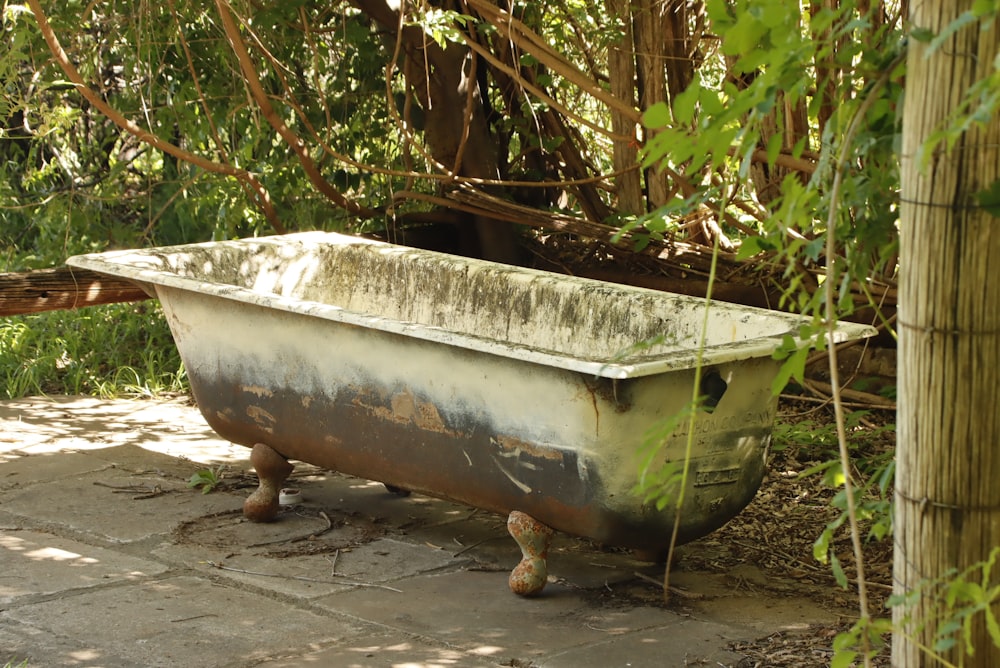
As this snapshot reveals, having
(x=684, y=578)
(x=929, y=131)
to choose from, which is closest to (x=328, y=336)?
(x=684, y=578)

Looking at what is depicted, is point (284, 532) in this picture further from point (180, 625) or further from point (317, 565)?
point (180, 625)

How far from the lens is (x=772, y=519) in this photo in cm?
425

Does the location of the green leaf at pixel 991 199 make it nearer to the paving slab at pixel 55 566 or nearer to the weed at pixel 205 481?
the paving slab at pixel 55 566

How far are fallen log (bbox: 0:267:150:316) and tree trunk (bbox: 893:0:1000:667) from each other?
11.5 feet

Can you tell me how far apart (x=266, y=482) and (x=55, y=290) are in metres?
1.26

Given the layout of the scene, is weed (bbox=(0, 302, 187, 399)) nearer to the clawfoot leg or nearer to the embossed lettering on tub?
the clawfoot leg

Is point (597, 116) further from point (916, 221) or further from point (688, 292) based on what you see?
point (916, 221)

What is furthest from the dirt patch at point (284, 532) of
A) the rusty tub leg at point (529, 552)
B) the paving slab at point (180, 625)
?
the rusty tub leg at point (529, 552)

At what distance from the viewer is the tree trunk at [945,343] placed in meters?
1.68

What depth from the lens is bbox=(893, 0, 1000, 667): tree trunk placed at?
1.68 meters

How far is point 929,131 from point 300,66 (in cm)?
492

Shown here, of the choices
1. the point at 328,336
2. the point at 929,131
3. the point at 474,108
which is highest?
the point at 474,108

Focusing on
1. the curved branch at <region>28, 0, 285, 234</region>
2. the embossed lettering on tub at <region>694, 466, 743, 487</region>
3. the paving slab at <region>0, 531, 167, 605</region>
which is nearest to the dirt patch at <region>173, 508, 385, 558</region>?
the paving slab at <region>0, 531, 167, 605</region>

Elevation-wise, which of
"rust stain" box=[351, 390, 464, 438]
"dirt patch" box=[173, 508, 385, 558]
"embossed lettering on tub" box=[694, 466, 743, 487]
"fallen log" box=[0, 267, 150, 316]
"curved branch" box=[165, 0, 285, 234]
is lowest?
"dirt patch" box=[173, 508, 385, 558]
